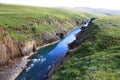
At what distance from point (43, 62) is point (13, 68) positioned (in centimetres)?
993

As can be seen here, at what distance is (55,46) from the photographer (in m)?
90.6

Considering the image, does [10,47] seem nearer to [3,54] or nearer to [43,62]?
[3,54]

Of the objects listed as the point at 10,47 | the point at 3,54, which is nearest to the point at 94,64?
the point at 3,54

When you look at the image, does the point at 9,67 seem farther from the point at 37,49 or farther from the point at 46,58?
the point at 37,49

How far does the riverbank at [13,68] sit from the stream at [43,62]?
121 cm

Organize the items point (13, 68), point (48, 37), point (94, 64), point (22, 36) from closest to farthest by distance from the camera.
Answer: point (94, 64)
point (13, 68)
point (22, 36)
point (48, 37)

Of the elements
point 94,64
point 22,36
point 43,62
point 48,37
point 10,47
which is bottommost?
point 43,62

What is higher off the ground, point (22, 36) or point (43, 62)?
point (22, 36)

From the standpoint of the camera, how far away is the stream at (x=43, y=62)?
5597 cm

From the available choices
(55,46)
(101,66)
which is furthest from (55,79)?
(55,46)

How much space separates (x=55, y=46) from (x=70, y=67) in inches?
1635

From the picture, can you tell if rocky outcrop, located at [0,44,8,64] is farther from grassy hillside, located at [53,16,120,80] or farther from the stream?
grassy hillside, located at [53,16,120,80]

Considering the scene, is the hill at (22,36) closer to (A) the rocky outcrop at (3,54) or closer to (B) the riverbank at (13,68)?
(A) the rocky outcrop at (3,54)

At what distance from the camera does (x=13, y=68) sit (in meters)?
60.8
